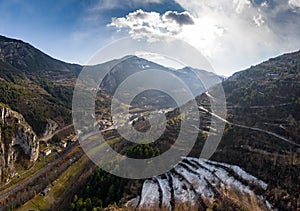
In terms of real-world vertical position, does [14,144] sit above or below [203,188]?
below

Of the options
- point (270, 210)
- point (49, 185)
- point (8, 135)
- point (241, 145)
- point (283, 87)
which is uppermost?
point (283, 87)

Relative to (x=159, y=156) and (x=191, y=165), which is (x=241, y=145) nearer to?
(x=191, y=165)

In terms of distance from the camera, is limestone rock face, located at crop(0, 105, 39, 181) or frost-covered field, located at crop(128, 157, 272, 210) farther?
limestone rock face, located at crop(0, 105, 39, 181)

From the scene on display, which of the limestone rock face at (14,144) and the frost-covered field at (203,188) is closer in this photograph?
the frost-covered field at (203,188)

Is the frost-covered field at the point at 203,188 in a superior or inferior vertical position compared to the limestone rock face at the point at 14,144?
Answer: superior

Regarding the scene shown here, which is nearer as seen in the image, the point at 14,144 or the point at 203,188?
the point at 203,188

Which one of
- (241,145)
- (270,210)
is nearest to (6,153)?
(241,145)

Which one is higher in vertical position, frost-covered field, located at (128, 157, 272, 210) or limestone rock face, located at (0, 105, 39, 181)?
frost-covered field, located at (128, 157, 272, 210)

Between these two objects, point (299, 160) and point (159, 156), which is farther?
point (159, 156)
